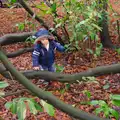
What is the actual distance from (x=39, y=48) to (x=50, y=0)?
1524mm

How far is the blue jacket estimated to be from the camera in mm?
4781

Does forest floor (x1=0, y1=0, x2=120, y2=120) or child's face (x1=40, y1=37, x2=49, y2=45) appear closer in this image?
forest floor (x1=0, y1=0, x2=120, y2=120)

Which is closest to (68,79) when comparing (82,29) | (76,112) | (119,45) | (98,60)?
(76,112)

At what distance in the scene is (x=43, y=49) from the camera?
15.9ft

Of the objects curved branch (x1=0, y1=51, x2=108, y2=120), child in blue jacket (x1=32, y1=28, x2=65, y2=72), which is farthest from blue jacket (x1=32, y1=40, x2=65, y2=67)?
curved branch (x1=0, y1=51, x2=108, y2=120)

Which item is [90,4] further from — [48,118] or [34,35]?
[48,118]

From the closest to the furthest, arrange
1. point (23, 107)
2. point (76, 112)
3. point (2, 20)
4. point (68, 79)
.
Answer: point (23, 107) < point (76, 112) < point (68, 79) < point (2, 20)

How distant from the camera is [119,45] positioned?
7.68 meters

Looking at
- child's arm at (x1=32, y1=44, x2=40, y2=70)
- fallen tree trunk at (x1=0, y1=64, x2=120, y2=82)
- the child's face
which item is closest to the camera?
fallen tree trunk at (x1=0, y1=64, x2=120, y2=82)

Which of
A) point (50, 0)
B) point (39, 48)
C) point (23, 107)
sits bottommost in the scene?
point (39, 48)

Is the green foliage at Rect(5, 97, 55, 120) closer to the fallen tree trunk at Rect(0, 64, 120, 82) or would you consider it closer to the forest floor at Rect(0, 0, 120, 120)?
the fallen tree trunk at Rect(0, 64, 120, 82)

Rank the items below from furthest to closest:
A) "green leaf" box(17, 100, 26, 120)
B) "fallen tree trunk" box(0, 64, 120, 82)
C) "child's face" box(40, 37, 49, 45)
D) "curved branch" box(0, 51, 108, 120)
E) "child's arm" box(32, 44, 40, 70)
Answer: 1. "child's arm" box(32, 44, 40, 70)
2. "child's face" box(40, 37, 49, 45)
3. "fallen tree trunk" box(0, 64, 120, 82)
4. "curved branch" box(0, 51, 108, 120)
5. "green leaf" box(17, 100, 26, 120)

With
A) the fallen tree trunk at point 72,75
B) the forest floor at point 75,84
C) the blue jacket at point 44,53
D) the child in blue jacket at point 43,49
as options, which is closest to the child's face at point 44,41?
the child in blue jacket at point 43,49

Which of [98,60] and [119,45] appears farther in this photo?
[119,45]
